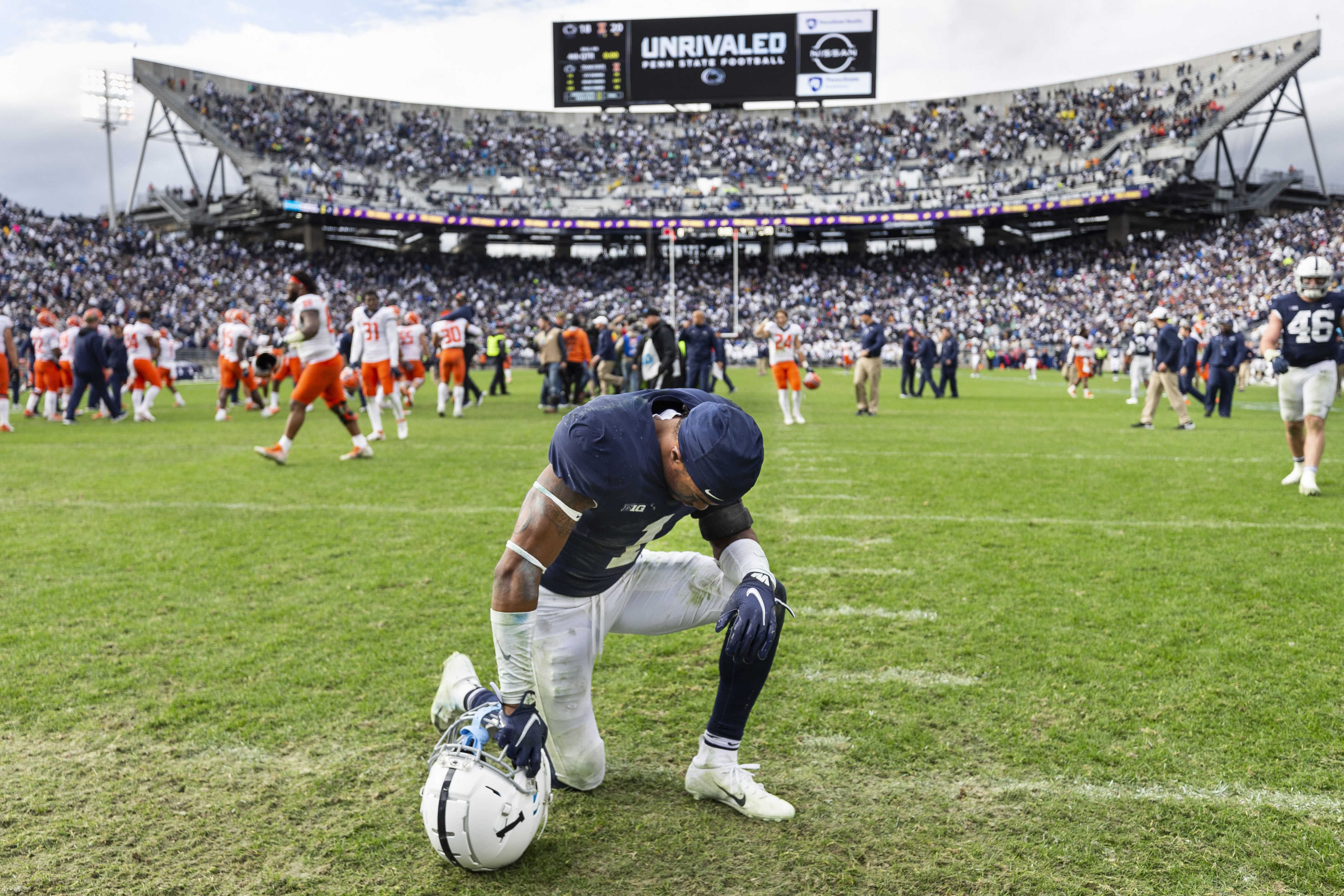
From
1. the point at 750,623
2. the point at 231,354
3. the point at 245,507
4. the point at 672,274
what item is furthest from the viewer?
the point at 672,274

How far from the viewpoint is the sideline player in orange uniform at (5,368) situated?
12586 mm

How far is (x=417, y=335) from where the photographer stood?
14984 mm

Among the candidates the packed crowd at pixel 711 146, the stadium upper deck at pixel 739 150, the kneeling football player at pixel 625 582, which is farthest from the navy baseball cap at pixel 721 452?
the packed crowd at pixel 711 146

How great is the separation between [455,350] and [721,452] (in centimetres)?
1275

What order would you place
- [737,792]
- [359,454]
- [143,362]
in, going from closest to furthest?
[737,792]
[359,454]
[143,362]

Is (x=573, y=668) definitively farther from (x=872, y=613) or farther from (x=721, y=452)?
(x=872, y=613)

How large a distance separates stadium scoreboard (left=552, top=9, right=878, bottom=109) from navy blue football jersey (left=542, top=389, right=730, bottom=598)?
48624 millimetres

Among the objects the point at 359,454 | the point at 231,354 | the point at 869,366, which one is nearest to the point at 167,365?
the point at 231,354

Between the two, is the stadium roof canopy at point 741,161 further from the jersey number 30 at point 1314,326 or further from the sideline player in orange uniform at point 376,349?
the jersey number 30 at point 1314,326

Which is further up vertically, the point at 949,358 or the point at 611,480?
the point at 949,358

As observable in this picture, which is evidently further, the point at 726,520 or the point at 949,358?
the point at 949,358

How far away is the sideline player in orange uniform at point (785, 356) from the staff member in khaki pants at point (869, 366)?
1.38 metres

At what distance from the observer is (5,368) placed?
12703 mm

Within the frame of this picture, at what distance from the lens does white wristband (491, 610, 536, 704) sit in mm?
2436
